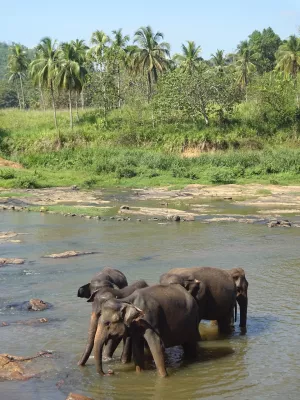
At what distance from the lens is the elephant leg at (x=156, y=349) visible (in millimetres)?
8734

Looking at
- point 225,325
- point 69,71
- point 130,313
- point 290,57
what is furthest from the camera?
point 290,57

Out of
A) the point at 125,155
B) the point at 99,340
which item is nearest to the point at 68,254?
the point at 99,340

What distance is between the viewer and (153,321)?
29.1 ft

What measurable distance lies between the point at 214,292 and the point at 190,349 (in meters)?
1.16

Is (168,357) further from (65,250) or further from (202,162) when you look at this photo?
(202,162)

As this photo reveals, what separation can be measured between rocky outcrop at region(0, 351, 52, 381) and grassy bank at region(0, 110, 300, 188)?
30.6m

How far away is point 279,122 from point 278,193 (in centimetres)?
2150

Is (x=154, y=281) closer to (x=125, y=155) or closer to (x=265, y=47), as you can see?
(x=125, y=155)

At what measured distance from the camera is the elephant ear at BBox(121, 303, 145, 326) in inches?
331

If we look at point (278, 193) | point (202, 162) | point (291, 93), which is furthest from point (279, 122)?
point (278, 193)

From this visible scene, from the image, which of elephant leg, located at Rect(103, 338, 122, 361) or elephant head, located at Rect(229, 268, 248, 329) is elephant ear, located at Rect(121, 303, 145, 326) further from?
elephant head, located at Rect(229, 268, 248, 329)

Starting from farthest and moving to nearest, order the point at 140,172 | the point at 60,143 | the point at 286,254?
the point at 60,143, the point at 140,172, the point at 286,254

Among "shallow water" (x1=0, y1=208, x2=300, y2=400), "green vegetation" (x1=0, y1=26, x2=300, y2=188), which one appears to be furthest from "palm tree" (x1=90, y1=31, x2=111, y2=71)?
"shallow water" (x1=0, y1=208, x2=300, y2=400)

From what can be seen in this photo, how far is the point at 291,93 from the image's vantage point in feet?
182
